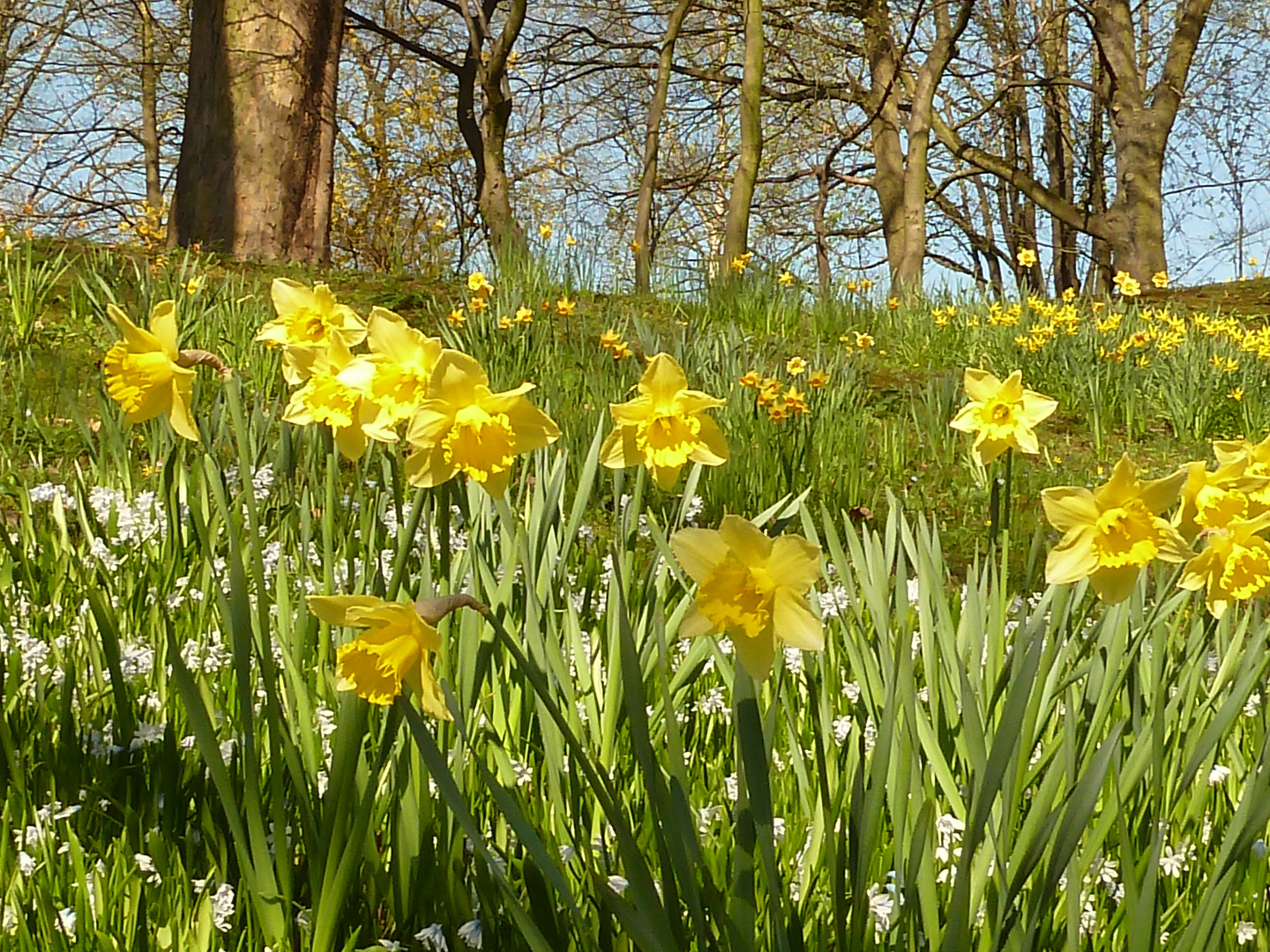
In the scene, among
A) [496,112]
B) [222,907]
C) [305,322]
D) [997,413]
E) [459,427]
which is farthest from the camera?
[496,112]

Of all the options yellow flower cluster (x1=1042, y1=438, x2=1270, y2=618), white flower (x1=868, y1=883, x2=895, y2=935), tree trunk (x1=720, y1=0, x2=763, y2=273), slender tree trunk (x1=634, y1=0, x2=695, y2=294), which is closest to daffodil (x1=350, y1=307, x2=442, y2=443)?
yellow flower cluster (x1=1042, y1=438, x2=1270, y2=618)

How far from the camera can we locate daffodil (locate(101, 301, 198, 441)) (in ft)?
3.30

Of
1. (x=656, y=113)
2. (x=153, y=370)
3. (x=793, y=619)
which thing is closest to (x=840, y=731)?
(x=793, y=619)

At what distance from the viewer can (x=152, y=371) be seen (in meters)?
1.01

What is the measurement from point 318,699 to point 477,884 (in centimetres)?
49

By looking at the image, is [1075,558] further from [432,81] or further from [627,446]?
[432,81]

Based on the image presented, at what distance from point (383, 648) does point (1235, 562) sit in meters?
0.71

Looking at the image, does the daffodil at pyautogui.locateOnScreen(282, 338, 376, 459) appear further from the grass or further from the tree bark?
the tree bark

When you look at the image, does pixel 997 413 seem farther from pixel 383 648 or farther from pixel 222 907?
pixel 222 907

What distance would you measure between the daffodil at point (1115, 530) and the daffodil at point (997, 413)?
1.25ft

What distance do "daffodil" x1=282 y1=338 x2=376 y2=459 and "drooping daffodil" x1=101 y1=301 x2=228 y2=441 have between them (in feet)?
0.28

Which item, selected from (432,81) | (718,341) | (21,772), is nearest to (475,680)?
(21,772)

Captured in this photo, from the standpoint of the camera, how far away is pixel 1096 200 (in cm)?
1570

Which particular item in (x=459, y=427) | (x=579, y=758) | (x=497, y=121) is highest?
(x=497, y=121)
